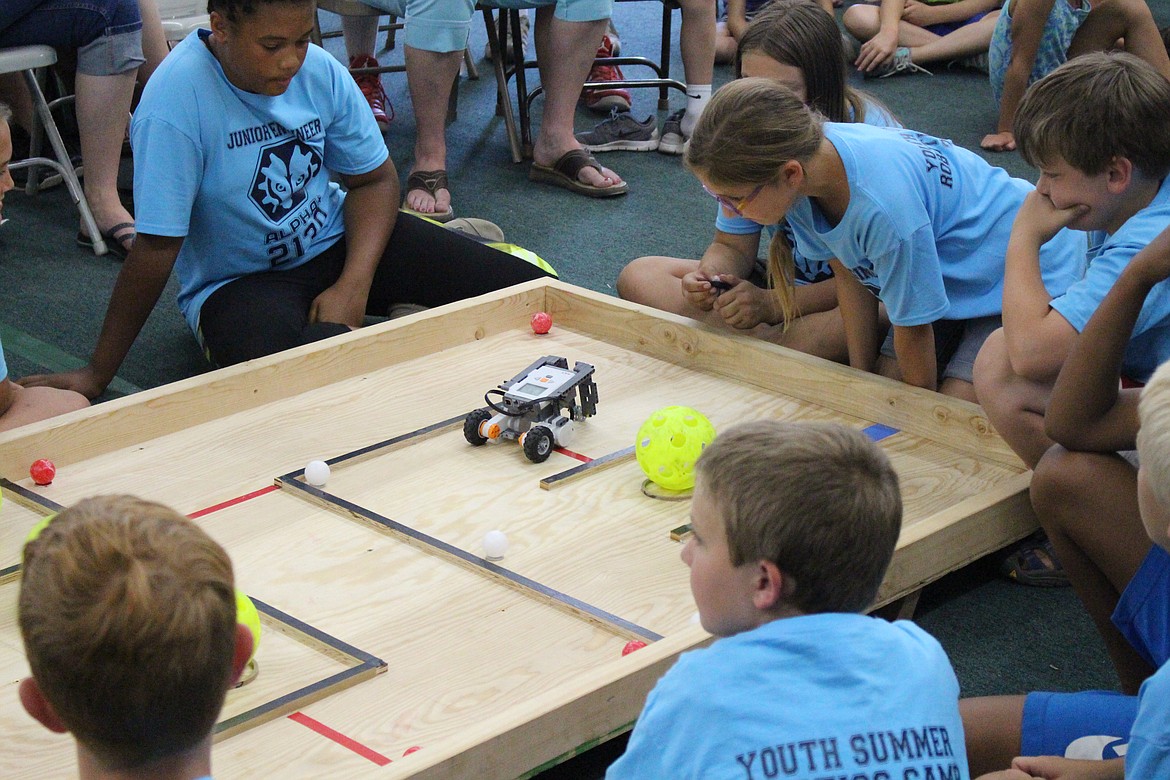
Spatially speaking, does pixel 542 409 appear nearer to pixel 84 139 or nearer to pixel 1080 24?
pixel 84 139

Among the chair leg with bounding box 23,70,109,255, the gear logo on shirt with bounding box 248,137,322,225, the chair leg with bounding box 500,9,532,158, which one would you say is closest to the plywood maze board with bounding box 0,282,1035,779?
the gear logo on shirt with bounding box 248,137,322,225

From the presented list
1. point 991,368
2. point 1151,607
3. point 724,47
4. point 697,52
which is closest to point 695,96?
point 697,52

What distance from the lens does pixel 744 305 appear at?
243 cm

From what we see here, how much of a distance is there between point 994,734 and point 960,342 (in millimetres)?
1044

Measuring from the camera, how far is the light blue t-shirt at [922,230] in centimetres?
207

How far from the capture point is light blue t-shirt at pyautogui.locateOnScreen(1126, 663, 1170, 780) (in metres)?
1.03

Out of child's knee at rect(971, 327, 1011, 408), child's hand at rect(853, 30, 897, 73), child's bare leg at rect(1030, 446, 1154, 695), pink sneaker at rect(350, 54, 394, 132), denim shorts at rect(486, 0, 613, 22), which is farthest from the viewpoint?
child's hand at rect(853, 30, 897, 73)

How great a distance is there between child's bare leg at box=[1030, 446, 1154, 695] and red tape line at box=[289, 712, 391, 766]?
932mm

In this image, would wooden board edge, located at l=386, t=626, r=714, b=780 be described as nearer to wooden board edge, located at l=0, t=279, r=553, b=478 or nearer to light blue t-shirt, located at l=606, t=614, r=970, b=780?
light blue t-shirt, located at l=606, t=614, r=970, b=780

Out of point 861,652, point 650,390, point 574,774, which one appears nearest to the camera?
point 861,652

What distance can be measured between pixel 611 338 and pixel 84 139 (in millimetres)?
1625

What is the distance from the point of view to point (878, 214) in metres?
2.06

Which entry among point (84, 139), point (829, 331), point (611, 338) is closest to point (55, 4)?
point (84, 139)

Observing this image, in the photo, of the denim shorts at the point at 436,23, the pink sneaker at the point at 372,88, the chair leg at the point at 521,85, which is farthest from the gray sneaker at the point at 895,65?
the denim shorts at the point at 436,23
